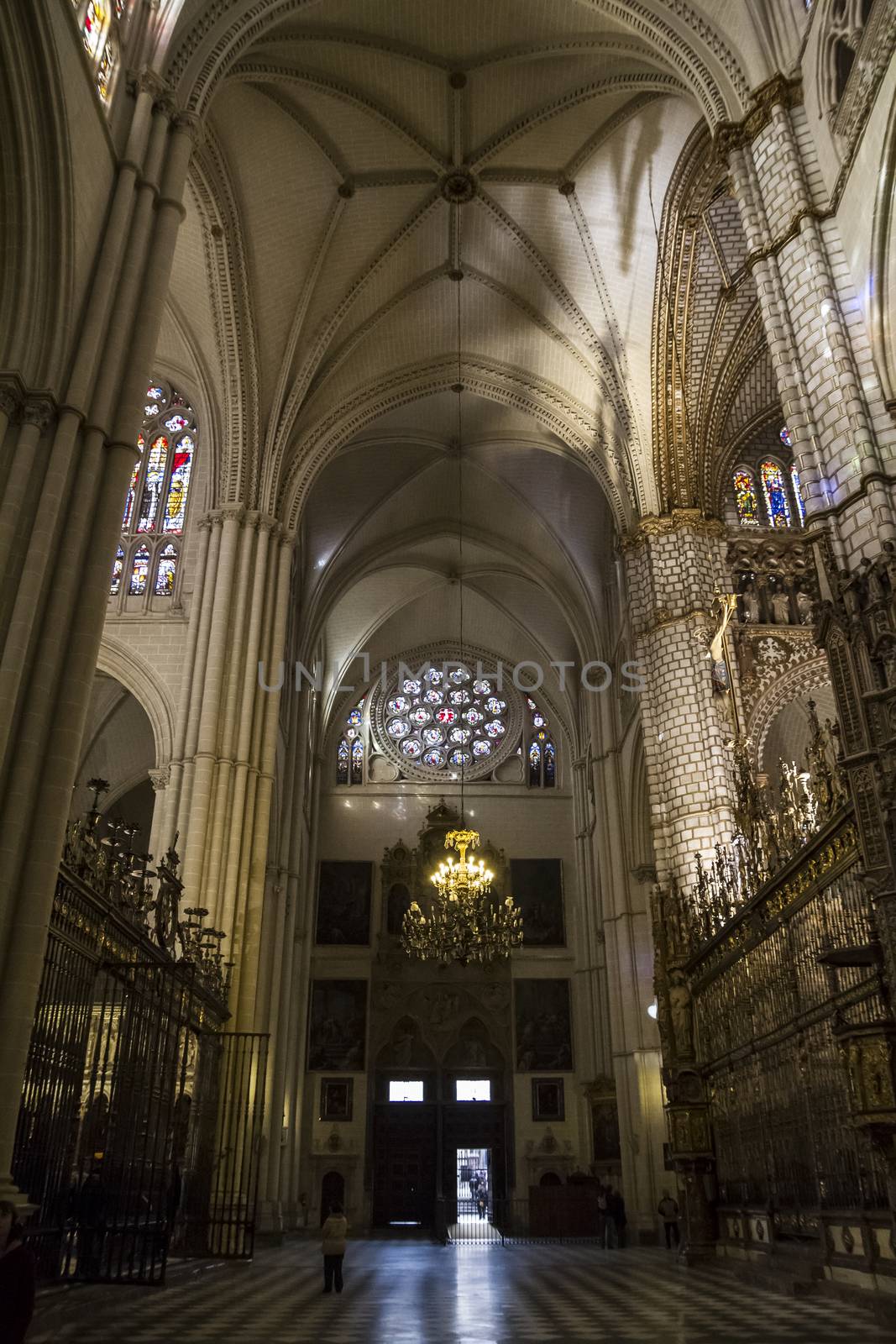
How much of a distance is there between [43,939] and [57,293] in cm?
518

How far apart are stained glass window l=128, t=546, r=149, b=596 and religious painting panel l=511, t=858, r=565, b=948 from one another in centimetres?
1470

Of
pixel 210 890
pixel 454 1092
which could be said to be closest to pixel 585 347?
pixel 210 890

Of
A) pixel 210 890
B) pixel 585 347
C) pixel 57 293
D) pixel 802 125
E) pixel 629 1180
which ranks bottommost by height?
pixel 629 1180

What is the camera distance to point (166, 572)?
1747cm

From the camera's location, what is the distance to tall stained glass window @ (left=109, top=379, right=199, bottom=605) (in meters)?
17.4

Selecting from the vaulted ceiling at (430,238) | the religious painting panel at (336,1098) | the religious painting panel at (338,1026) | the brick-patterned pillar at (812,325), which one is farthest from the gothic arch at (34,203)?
the religious painting panel at (336,1098)

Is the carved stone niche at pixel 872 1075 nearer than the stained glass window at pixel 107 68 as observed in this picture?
Yes

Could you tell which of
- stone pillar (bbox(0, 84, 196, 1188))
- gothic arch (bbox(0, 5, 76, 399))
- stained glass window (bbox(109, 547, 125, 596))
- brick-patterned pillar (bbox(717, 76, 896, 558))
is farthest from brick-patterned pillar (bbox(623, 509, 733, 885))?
gothic arch (bbox(0, 5, 76, 399))

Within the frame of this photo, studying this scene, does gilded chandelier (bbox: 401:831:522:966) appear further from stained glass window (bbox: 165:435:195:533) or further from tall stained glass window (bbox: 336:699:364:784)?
tall stained glass window (bbox: 336:699:364:784)

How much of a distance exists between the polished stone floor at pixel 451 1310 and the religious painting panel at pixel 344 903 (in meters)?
15.7

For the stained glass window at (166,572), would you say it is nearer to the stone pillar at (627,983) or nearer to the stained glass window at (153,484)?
the stained glass window at (153,484)

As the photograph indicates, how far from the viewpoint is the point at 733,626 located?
16.4 meters

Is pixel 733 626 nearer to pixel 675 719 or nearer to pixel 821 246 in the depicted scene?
pixel 675 719

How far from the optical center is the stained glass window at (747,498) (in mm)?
18891
